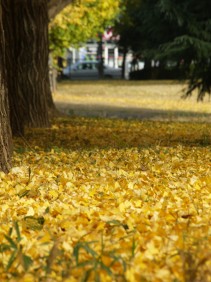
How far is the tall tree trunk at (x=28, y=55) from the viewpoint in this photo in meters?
15.1

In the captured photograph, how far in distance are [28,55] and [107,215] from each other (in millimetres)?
10110

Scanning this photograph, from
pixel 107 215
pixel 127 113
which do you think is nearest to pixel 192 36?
pixel 127 113

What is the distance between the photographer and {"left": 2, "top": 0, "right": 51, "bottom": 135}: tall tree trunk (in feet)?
49.4

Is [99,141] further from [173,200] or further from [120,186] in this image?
[173,200]

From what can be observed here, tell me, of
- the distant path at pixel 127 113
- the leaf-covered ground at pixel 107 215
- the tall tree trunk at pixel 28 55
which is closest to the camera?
the leaf-covered ground at pixel 107 215

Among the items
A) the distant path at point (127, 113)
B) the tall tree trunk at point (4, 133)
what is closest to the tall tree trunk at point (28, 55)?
the tall tree trunk at point (4, 133)

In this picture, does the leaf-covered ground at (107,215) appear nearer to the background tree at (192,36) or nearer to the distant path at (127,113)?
the background tree at (192,36)

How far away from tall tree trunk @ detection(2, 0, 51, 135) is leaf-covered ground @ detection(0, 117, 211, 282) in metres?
3.92

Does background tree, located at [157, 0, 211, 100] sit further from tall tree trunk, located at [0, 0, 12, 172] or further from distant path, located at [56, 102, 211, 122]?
tall tree trunk, located at [0, 0, 12, 172]

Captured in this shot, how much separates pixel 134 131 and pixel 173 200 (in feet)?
30.6

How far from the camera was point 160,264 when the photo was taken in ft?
14.7

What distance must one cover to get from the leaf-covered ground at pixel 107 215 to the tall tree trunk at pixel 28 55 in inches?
154

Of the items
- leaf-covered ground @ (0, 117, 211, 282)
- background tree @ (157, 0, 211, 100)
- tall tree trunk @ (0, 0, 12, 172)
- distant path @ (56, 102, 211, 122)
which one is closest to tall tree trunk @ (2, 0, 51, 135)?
leaf-covered ground @ (0, 117, 211, 282)

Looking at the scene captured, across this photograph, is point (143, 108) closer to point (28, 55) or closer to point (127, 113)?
point (127, 113)
